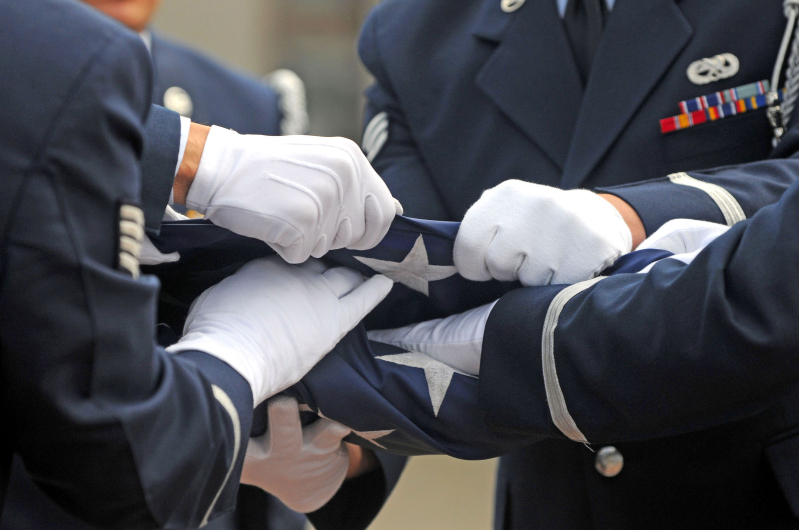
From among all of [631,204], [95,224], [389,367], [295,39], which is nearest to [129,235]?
[95,224]

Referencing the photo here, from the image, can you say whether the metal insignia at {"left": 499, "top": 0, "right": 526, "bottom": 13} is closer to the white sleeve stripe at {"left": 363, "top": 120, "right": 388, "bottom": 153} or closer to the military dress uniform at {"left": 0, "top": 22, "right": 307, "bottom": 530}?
the white sleeve stripe at {"left": 363, "top": 120, "right": 388, "bottom": 153}

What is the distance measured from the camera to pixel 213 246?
2.75ft

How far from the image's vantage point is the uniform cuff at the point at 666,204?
931mm

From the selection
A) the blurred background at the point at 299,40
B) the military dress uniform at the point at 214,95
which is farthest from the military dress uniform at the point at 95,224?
the blurred background at the point at 299,40

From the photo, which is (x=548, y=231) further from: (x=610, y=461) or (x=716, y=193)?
(x=610, y=461)

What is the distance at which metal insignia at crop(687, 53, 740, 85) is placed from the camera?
1048mm

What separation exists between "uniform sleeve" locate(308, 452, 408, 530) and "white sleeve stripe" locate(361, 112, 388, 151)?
45 cm

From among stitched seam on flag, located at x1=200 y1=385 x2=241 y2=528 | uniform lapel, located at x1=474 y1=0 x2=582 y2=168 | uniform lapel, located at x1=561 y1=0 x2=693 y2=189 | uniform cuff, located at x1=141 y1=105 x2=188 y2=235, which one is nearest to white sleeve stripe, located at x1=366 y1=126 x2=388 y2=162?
uniform lapel, located at x1=474 y1=0 x2=582 y2=168

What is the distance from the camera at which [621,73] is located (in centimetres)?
109

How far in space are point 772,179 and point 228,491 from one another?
669 millimetres

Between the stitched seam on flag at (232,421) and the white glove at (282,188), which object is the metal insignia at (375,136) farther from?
the stitched seam on flag at (232,421)

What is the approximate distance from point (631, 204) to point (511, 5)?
409 mm

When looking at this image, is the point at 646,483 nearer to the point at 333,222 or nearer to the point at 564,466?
the point at 564,466

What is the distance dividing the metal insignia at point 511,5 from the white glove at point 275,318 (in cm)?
52
